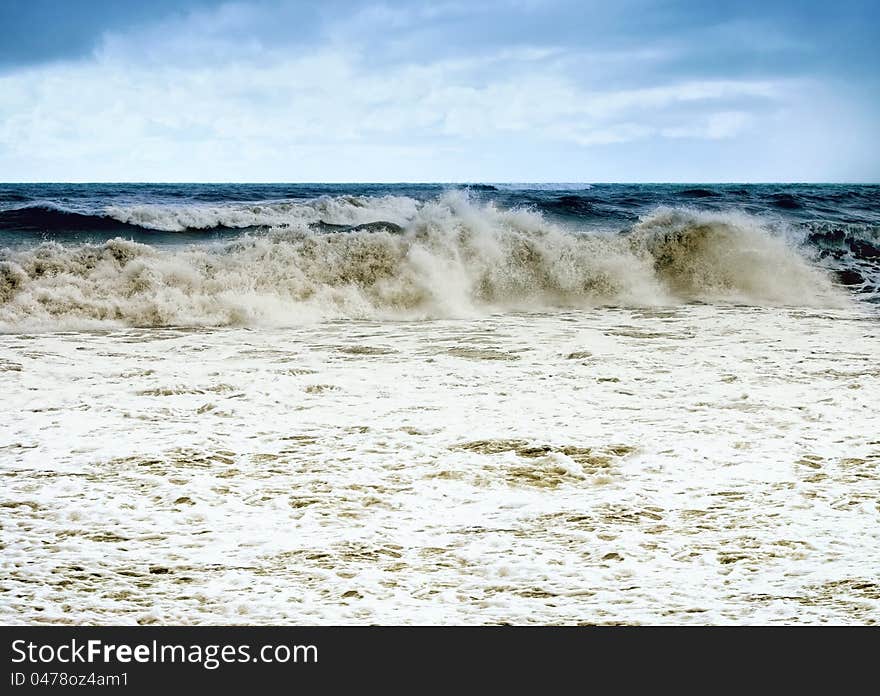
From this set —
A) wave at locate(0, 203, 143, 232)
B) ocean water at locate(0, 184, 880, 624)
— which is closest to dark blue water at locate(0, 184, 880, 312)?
wave at locate(0, 203, 143, 232)

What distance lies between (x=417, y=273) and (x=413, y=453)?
278 inches

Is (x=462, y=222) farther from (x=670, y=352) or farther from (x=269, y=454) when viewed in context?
(x=269, y=454)

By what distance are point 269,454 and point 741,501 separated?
2.32m

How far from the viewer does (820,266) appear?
13.6 meters

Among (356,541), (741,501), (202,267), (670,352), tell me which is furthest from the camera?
(202,267)

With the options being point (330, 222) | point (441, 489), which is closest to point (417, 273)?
point (441, 489)

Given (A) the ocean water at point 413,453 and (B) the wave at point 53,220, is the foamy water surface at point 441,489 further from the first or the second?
(B) the wave at point 53,220

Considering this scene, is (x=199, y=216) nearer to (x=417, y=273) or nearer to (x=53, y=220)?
(x=53, y=220)

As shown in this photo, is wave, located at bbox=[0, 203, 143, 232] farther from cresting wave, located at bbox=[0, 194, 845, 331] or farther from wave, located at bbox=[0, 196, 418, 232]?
cresting wave, located at bbox=[0, 194, 845, 331]

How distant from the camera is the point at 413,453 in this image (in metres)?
4.26

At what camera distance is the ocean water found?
2795mm

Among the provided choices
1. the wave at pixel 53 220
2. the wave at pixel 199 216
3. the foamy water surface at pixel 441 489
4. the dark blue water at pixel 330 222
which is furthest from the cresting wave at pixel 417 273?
the wave at pixel 53 220

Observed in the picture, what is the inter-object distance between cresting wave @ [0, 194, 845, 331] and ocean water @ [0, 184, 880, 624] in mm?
63
